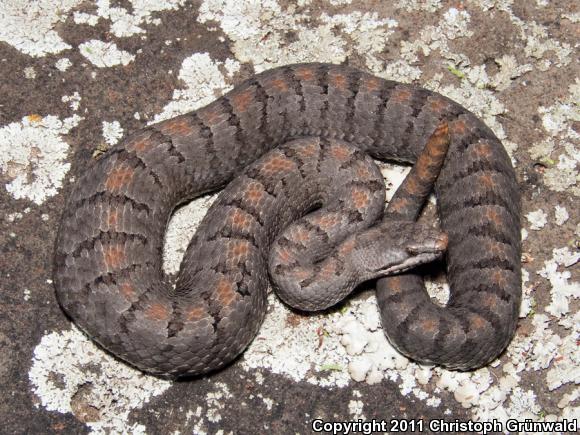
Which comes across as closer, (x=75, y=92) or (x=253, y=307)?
(x=253, y=307)

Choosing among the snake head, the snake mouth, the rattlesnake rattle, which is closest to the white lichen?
the rattlesnake rattle

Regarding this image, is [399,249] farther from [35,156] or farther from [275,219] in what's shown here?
[35,156]

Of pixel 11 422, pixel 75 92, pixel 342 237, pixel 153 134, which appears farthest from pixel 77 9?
pixel 11 422

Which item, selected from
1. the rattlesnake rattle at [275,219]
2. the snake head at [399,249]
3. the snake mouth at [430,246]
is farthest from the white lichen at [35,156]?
the snake mouth at [430,246]

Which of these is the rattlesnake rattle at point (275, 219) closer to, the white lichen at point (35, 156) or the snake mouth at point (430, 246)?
the snake mouth at point (430, 246)

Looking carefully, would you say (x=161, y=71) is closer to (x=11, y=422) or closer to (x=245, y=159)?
(x=245, y=159)

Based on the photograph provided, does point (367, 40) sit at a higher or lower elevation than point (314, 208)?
higher

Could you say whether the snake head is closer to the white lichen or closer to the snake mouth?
the snake mouth

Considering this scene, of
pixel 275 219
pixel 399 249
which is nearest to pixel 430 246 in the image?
pixel 399 249
